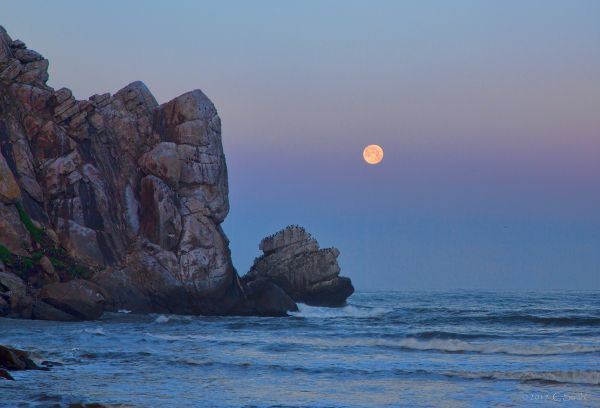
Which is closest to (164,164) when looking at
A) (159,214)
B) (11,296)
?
(159,214)

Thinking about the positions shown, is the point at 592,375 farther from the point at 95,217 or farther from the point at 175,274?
the point at 95,217

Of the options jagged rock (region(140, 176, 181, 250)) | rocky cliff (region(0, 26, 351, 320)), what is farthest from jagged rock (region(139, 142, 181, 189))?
jagged rock (region(140, 176, 181, 250))

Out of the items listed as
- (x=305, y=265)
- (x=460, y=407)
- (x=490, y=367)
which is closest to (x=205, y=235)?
(x=305, y=265)

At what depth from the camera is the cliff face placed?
6272 cm

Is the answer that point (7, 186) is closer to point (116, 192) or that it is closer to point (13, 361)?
point (116, 192)

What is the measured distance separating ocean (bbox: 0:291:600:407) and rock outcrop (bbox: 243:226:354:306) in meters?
15.0

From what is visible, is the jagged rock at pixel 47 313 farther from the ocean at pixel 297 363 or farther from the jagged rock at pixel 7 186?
the jagged rock at pixel 7 186

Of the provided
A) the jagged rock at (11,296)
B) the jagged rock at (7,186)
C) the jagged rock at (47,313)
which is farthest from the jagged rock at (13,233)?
the jagged rock at (47,313)

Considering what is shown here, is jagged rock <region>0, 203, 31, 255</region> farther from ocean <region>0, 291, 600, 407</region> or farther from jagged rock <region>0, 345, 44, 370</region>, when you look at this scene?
jagged rock <region>0, 345, 44, 370</region>

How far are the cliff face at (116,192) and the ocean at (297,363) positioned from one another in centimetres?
384

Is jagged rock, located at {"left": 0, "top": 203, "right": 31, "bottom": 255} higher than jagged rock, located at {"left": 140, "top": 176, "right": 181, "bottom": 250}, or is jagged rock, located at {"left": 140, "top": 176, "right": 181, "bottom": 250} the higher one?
jagged rock, located at {"left": 140, "top": 176, "right": 181, "bottom": 250}

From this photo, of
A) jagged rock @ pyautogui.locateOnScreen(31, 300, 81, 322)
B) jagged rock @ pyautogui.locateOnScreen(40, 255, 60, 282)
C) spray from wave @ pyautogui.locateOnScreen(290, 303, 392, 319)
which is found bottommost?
jagged rock @ pyautogui.locateOnScreen(31, 300, 81, 322)

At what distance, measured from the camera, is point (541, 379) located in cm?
3434

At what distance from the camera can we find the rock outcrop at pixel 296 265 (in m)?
80.9
